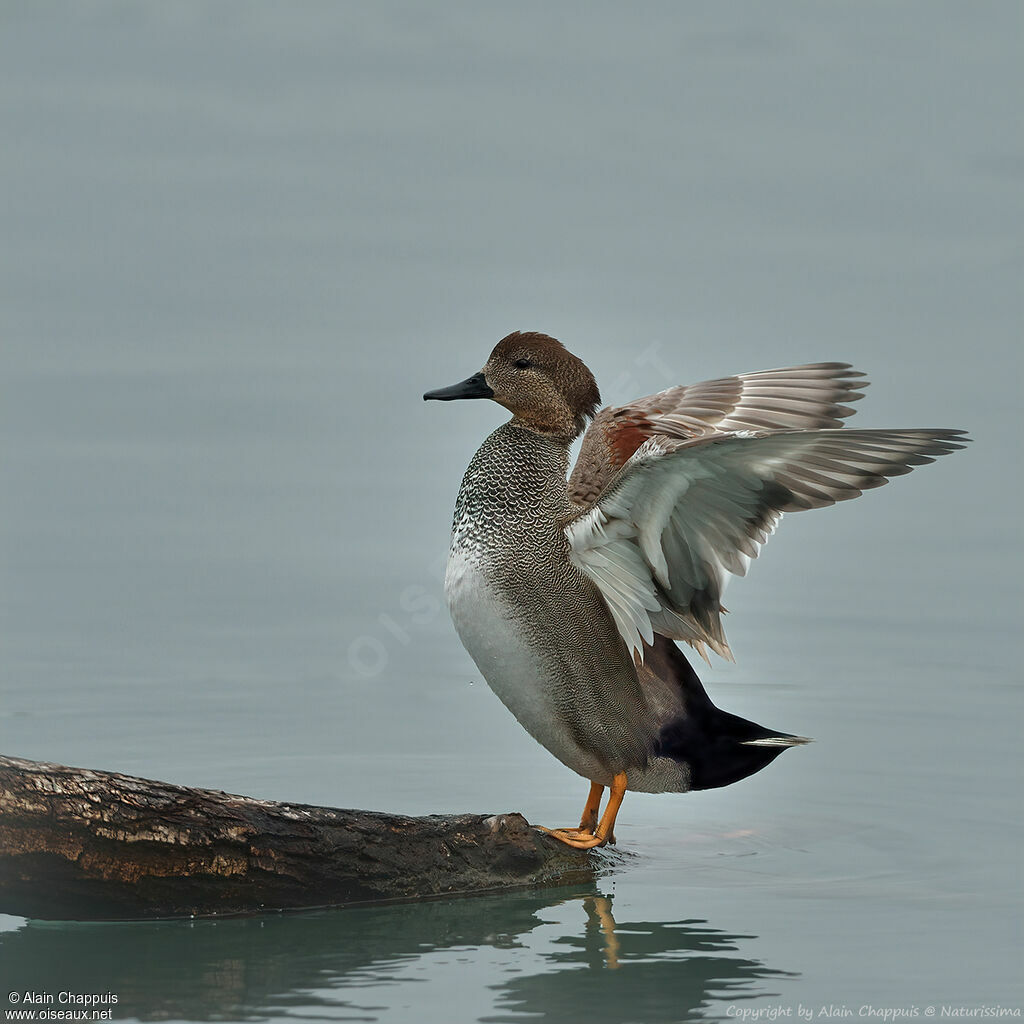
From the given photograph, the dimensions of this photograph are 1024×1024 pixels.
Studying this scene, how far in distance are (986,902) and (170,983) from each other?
3.24 metres

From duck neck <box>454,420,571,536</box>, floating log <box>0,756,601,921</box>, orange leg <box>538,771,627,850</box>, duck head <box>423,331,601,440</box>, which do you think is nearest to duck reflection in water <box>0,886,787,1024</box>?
floating log <box>0,756,601,921</box>

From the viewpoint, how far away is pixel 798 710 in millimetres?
10656

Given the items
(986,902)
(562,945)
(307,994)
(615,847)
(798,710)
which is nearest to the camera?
(307,994)

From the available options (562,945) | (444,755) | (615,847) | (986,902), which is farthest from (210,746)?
(986,902)

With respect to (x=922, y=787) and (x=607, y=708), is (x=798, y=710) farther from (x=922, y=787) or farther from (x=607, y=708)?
(x=607, y=708)

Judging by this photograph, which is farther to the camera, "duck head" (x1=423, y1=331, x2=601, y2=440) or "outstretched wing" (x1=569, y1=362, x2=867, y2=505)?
"outstretched wing" (x1=569, y1=362, x2=867, y2=505)

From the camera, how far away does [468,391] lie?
860 cm

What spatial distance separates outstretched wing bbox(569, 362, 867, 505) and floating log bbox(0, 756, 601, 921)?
2020 mm

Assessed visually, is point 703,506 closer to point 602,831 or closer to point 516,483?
point 516,483

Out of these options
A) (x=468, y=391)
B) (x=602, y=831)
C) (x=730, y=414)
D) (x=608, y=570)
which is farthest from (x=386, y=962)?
(x=730, y=414)

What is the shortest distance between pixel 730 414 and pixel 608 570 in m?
1.61

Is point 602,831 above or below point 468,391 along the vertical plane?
below

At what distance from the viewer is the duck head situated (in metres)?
8.52

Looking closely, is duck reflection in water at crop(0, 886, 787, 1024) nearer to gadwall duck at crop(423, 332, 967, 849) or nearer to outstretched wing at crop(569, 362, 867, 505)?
gadwall duck at crop(423, 332, 967, 849)
